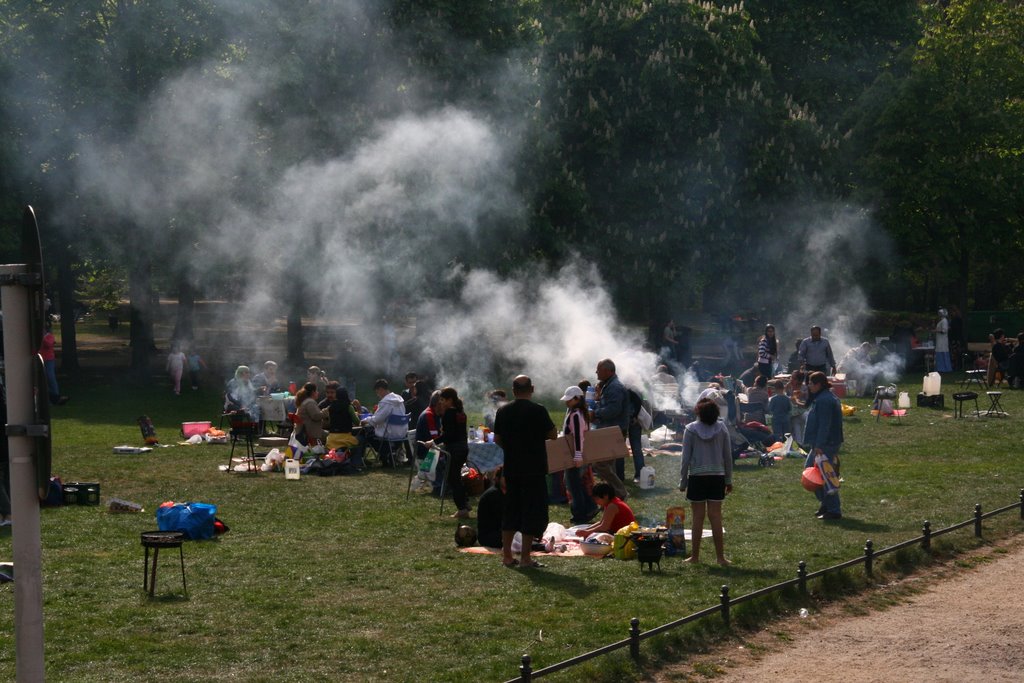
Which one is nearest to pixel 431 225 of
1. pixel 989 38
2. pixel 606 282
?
pixel 606 282

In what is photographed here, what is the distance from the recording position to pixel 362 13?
31297 millimetres

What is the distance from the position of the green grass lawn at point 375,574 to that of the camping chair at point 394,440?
2.15 feet

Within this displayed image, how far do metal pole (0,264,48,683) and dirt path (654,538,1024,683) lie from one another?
455 cm

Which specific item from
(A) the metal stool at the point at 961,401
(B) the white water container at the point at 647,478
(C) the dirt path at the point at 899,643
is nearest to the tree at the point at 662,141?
(A) the metal stool at the point at 961,401

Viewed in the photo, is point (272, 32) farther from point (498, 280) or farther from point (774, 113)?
point (774, 113)

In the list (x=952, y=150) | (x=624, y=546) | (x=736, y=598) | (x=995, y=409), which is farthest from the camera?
(x=952, y=150)

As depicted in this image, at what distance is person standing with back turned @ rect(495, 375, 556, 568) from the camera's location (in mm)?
11164

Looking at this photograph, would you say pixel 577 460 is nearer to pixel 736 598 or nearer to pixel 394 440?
pixel 736 598

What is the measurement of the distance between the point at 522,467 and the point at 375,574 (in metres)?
1.57

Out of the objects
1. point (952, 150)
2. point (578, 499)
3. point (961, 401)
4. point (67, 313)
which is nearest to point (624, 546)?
point (578, 499)

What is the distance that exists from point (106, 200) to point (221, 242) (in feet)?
9.40

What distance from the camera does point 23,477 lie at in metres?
4.57

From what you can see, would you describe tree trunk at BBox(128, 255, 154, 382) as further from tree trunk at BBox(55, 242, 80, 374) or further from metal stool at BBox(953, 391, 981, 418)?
metal stool at BBox(953, 391, 981, 418)

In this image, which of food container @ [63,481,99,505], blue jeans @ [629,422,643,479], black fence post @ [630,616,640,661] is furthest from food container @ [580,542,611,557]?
food container @ [63,481,99,505]
